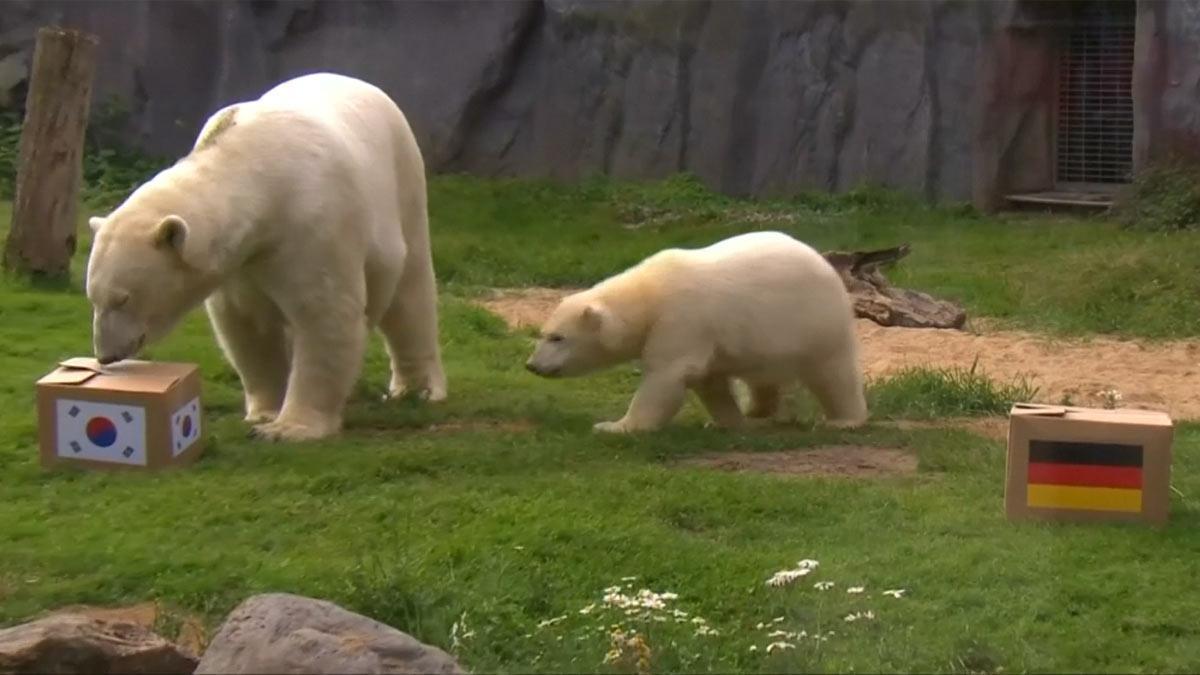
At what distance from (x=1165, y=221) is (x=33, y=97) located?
8.15 metres

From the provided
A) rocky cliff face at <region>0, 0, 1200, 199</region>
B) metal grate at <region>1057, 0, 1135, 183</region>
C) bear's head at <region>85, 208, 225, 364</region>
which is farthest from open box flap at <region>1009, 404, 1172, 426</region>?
metal grate at <region>1057, 0, 1135, 183</region>

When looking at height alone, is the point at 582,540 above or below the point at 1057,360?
above

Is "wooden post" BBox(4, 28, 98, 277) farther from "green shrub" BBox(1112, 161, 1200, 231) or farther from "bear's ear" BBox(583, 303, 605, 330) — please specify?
"green shrub" BBox(1112, 161, 1200, 231)

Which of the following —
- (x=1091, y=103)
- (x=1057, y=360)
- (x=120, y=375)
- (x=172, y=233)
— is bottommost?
(x=1057, y=360)

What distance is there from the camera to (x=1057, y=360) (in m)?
9.09

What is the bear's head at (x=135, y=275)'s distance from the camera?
596 cm

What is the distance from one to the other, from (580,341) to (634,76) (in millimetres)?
10187

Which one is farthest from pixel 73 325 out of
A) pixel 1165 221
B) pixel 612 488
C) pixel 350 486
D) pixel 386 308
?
pixel 1165 221

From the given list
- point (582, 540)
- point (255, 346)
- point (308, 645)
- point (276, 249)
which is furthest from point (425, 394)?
point (308, 645)

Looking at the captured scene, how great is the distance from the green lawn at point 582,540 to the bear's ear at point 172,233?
726 mm

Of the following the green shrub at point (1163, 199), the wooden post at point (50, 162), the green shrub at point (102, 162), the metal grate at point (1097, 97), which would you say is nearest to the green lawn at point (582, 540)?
the wooden post at point (50, 162)

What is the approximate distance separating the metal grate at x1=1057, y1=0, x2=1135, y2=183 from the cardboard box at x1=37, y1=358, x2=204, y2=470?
1078 cm

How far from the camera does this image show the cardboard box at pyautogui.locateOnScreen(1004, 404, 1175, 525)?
498cm

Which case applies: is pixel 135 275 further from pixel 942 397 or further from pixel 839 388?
pixel 942 397
